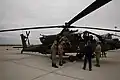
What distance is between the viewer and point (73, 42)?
7.04 metres

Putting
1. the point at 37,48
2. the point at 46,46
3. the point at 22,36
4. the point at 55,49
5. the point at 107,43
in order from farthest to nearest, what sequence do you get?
the point at 22,36, the point at 37,48, the point at 46,46, the point at 107,43, the point at 55,49

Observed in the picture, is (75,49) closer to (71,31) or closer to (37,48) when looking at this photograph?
(71,31)

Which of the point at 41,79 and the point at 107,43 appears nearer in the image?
the point at 41,79

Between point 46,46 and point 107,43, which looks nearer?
point 107,43

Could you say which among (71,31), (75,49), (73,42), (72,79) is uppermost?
(71,31)

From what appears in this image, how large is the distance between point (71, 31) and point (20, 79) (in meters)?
4.61

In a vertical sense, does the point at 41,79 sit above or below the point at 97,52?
below

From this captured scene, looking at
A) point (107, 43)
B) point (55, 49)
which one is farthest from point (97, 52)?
point (55, 49)

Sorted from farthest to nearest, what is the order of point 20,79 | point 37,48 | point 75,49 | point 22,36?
point 22,36, point 37,48, point 75,49, point 20,79

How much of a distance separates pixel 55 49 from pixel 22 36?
21.6 feet

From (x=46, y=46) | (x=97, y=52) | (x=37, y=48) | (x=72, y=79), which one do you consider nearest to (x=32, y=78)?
(x=72, y=79)

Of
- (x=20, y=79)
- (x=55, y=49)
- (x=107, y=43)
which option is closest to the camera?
(x=20, y=79)

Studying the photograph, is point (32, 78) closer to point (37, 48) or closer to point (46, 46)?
point (46, 46)

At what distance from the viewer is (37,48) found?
8836mm
